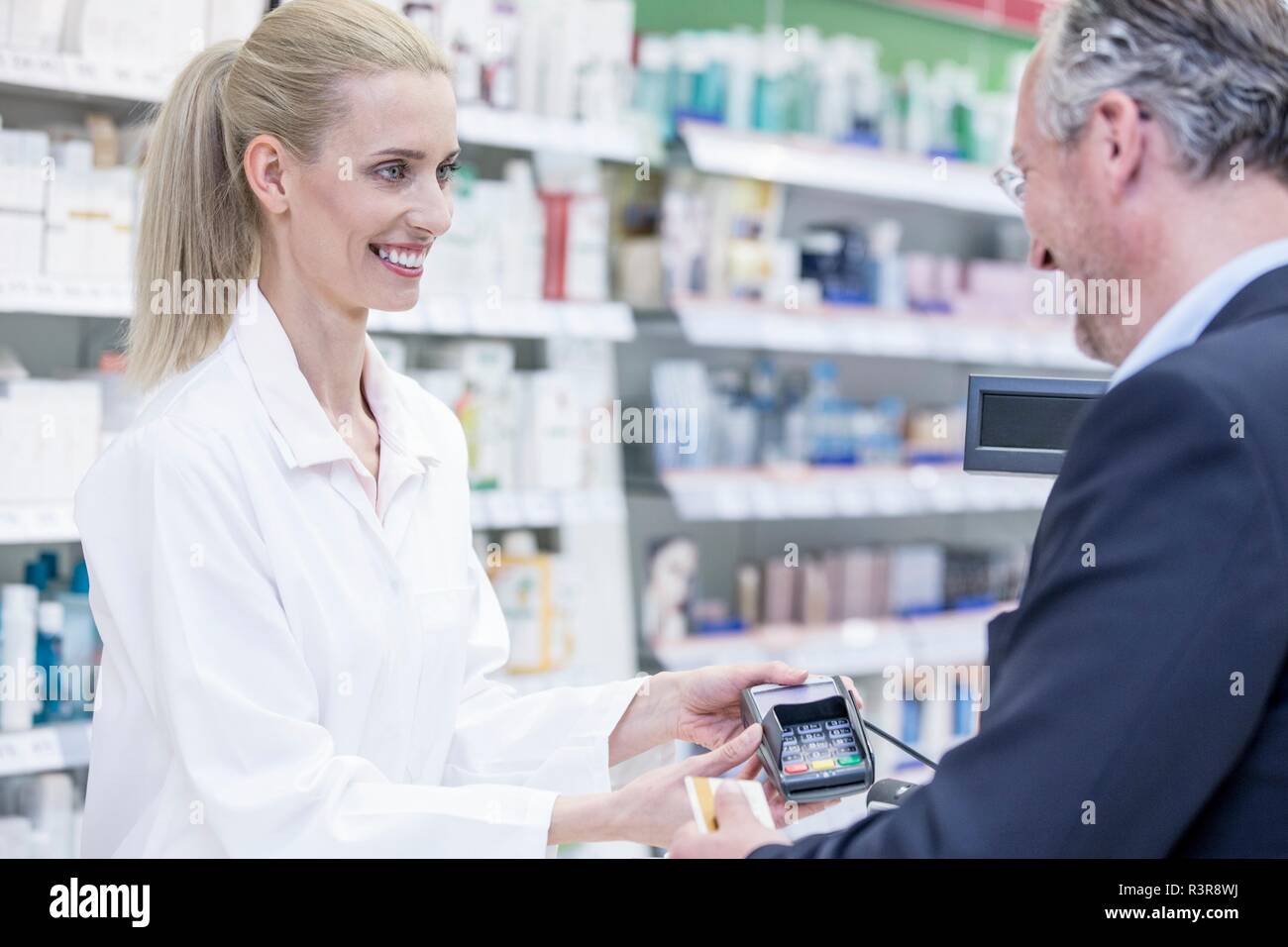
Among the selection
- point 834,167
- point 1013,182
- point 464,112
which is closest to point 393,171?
point 1013,182

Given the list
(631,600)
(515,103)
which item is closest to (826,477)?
(631,600)

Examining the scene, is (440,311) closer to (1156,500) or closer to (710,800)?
(710,800)

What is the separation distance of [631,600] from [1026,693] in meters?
2.69

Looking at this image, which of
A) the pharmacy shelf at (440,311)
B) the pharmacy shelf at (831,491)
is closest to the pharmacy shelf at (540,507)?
the pharmacy shelf at (831,491)

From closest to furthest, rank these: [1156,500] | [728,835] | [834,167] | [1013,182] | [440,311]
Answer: [1156,500] < [728,835] < [1013,182] < [440,311] < [834,167]

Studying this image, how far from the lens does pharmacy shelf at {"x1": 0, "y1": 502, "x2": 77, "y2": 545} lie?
2.32 meters

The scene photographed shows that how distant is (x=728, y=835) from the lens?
44.1 inches

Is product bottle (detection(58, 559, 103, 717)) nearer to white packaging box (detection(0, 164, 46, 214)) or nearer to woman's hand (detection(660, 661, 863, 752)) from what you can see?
white packaging box (detection(0, 164, 46, 214))

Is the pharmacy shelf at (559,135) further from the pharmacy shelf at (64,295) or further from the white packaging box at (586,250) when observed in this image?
the pharmacy shelf at (64,295)

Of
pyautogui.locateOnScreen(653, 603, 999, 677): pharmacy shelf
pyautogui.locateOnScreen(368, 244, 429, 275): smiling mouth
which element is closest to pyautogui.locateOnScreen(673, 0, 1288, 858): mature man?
pyautogui.locateOnScreen(368, 244, 429, 275): smiling mouth

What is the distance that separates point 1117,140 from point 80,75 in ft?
6.50

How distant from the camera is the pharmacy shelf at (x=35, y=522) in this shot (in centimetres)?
232
